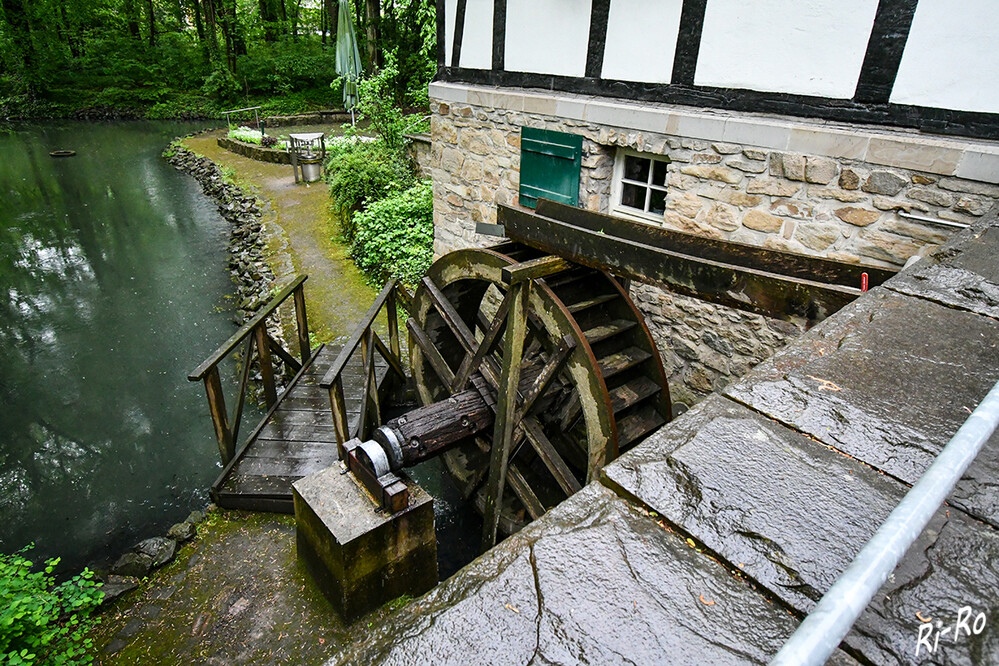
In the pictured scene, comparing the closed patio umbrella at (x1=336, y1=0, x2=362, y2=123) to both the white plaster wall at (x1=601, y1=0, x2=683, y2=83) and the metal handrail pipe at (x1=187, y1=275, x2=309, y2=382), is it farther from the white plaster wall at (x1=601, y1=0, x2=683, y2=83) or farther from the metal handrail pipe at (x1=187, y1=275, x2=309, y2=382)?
the white plaster wall at (x1=601, y1=0, x2=683, y2=83)

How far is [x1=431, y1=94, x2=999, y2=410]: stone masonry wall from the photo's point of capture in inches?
127

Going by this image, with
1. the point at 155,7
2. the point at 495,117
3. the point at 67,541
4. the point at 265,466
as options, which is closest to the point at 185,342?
the point at 67,541

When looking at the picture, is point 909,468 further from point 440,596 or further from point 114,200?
point 114,200

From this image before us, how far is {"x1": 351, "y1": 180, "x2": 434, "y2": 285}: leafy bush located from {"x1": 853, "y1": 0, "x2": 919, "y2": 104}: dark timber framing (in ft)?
17.8

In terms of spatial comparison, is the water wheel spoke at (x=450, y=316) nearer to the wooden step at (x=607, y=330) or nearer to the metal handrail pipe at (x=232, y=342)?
the wooden step at (x=607, y=330)

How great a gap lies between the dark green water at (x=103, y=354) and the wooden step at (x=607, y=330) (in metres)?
3.67

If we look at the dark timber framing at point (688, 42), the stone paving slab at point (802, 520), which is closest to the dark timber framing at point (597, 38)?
the dark timber framing at point (688, 42)

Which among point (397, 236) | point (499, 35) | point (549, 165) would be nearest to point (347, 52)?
point (397, 236)

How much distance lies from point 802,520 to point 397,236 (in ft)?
25.3

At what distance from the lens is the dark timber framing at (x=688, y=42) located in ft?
12.4

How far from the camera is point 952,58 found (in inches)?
114

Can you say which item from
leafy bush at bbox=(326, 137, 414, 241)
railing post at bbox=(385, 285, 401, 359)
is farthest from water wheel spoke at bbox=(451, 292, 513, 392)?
leafy bush at bbox=(326, 137, 414, 241)

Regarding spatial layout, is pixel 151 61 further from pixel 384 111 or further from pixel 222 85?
pixel 384 111

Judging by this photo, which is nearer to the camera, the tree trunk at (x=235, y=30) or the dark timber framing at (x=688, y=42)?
the dark timber framing at (x=688, y=42)
